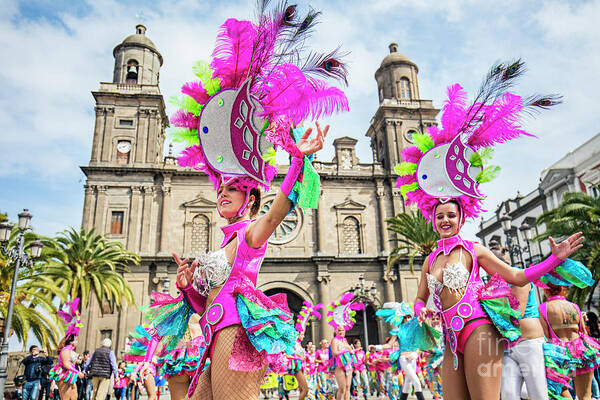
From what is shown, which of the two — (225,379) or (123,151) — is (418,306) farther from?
(123,151)

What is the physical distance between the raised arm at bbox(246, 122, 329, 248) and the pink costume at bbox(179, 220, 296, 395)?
17 centimetres

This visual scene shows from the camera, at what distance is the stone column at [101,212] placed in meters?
26.7

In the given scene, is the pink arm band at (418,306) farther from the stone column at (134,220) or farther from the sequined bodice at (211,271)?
the stone column at (134,220)

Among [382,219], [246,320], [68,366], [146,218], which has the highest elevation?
[382,219]

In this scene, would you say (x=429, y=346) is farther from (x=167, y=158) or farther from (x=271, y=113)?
(x=167, y=158)

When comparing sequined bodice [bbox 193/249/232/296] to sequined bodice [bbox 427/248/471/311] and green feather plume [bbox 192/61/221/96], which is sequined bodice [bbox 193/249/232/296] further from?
sequined bodice [bbox 427/248/471/311]

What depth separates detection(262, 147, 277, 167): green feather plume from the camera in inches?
131

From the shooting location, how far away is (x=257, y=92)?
3369 millimetres

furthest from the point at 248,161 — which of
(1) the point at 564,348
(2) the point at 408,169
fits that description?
(1) the point at 564,348

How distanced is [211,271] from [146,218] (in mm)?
26051

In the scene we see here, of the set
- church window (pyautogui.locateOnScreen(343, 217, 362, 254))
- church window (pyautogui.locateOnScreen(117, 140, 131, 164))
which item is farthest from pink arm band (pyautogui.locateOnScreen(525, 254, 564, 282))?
church window (pyautogui.locateOnScreen(117, 140, 131, 164))

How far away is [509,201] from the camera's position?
39.6 m

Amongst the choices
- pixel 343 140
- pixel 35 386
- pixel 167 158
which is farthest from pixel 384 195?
pixel 35 386

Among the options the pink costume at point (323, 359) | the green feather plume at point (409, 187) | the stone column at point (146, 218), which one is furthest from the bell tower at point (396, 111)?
the green feather plume at point (409, 187)
